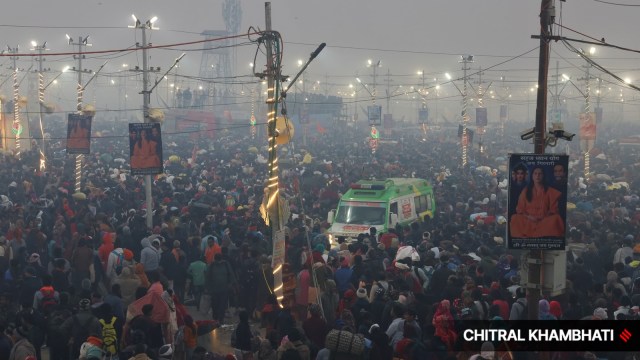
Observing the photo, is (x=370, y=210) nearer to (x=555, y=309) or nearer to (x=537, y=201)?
Answer: (x=555, y=309)

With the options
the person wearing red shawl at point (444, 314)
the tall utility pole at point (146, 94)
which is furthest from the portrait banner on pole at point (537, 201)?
the tall utility pole at point (146, 94)

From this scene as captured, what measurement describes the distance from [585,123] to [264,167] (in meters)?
16.2

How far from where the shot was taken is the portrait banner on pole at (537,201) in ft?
36.4

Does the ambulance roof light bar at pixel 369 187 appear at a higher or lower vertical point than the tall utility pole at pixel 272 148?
lower

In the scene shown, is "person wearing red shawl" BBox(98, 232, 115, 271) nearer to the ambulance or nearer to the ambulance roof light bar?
the ambulance

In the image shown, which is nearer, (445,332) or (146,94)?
(445,332)

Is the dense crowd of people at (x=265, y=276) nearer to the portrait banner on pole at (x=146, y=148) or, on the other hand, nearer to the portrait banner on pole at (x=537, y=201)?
the portrait banner on pole at (x=537, y=201)

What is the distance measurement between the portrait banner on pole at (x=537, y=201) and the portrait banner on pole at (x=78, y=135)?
2061 centimetres

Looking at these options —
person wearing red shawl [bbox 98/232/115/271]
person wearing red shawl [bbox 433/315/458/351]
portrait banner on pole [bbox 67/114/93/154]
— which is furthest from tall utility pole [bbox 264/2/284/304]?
portrait banner on pole [bbox 67/114/93/154]

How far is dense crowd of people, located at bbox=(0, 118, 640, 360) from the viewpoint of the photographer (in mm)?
10641

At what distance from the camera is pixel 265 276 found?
14641mm

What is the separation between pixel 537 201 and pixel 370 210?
30.7 feet

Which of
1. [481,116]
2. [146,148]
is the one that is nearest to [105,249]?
[146,148]

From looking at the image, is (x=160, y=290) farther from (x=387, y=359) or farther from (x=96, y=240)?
(x=96, y=240)
